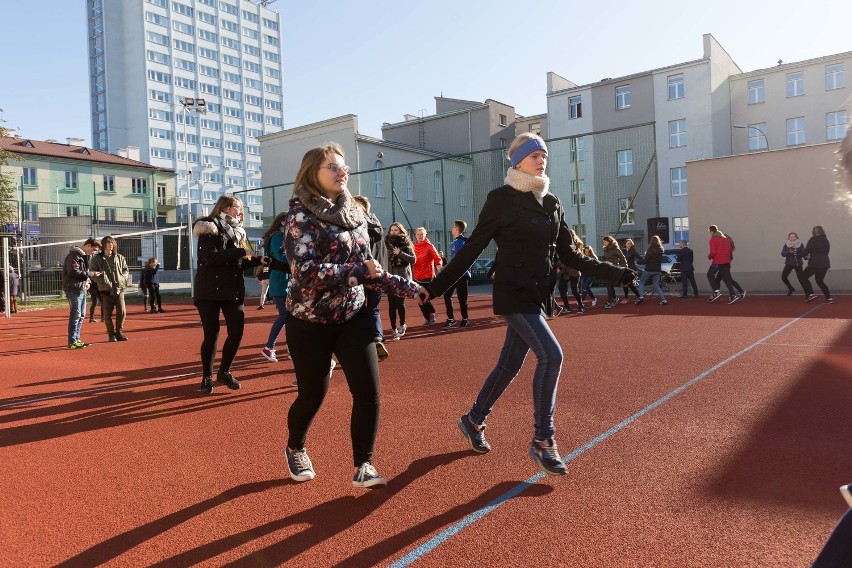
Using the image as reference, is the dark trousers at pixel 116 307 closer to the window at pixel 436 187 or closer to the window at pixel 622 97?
the window at pixel 436 187

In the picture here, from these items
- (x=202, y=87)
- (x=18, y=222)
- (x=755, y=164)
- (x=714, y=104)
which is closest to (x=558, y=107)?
(x=714, y=104)

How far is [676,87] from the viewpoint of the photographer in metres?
44.3

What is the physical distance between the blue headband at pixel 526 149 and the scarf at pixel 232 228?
361 centimetres

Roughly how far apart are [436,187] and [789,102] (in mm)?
25553

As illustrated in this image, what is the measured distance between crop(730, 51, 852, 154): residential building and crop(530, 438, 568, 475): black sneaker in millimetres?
45193

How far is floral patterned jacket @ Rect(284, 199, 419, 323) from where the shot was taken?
353 cm

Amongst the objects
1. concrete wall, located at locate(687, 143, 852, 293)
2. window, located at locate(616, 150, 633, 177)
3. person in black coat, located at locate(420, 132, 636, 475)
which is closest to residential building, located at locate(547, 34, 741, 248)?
window, located at locate(616, 150, 633, 177)

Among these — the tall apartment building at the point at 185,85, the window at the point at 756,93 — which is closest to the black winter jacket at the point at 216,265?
the window at the point at 756,93

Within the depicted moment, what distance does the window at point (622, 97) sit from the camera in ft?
152

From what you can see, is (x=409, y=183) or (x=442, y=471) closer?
(x=442, y=471)

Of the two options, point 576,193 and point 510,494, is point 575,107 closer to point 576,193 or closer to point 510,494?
point 576,193

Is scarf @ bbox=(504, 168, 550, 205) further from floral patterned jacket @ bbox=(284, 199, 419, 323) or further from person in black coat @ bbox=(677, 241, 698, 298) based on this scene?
person in black coat @ bbox=(677, 241, 698, 298)

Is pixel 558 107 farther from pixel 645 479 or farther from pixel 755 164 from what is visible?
pixel 645 479

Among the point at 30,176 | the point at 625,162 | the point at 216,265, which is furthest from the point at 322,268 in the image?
the point at 30,176
